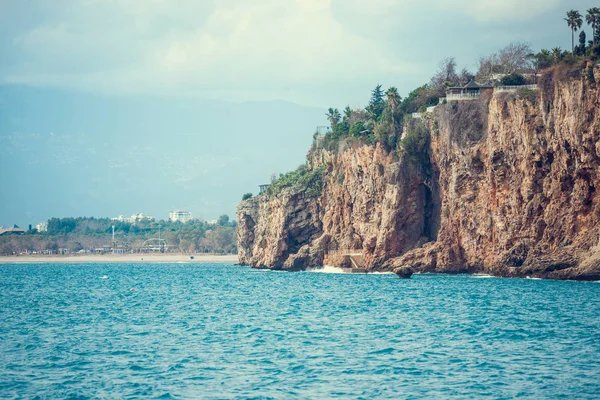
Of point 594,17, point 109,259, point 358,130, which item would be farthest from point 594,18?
point 109,259

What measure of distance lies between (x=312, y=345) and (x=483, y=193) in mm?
43473

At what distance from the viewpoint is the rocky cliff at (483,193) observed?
63000 millimetres

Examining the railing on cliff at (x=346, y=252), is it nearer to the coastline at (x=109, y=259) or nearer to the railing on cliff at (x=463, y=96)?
the railing on cliff at (x=463, y=96)

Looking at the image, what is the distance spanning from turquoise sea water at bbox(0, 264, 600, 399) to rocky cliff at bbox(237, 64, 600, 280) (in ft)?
25.9

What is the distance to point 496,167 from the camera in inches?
2832

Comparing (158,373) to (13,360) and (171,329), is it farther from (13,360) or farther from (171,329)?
(171,329)

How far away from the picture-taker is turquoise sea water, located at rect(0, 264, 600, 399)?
26250mm

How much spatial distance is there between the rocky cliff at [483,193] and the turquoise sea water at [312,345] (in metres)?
7.89

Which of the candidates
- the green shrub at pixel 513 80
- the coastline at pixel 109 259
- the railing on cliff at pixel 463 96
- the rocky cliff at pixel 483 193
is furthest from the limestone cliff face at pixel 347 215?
the coastline at pixel 109 259

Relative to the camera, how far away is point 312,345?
113 ft

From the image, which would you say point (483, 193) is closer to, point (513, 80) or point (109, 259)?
point (513, 80)

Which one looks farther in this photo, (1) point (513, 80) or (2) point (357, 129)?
(2) point (357, 129)

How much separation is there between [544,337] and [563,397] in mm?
11140

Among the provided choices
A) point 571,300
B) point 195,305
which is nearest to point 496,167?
point 571,300
